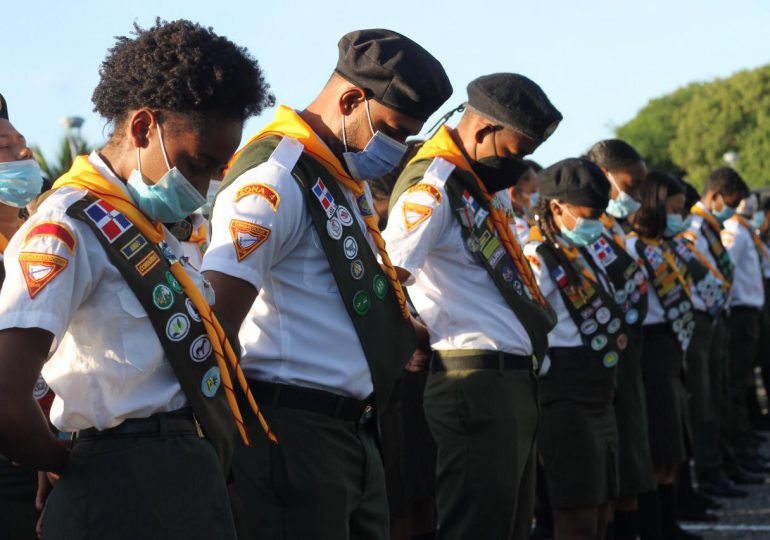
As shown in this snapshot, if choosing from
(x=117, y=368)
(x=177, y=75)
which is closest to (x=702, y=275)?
(x=177, y=75)

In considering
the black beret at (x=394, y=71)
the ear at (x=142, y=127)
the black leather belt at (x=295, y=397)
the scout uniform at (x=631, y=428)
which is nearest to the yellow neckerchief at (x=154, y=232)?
the ear at (x=142, y=127)

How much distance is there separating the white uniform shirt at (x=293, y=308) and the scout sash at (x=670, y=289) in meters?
4.44

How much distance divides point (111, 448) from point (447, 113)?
2.57 metres

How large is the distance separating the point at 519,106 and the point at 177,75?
2.17 metres

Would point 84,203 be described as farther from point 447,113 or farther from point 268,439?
point 447,113

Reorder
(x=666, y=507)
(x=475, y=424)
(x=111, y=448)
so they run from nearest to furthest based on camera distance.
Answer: (x=111, y=448)
(x=475, y=424)
(x=666, y=507)

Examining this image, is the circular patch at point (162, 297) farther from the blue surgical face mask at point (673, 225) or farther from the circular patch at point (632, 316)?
the blue surgical face mask at point (673, 225)

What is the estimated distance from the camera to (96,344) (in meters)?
2.70

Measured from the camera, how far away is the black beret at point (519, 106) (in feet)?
15.8

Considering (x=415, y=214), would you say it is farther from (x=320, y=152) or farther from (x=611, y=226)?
(x=611, y=226)

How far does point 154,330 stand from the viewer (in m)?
2.75

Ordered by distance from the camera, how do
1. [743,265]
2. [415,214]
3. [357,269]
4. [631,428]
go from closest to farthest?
[357,269], [415,214], [631,428], [743,265]

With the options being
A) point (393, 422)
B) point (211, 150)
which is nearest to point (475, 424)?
point (393, 422)

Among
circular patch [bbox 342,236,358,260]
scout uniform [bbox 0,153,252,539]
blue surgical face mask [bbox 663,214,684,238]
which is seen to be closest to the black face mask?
circular patch [bbox 342,236,358,260]
